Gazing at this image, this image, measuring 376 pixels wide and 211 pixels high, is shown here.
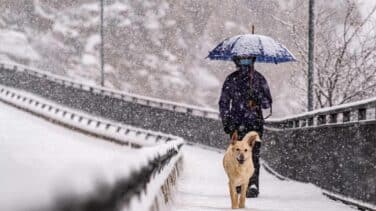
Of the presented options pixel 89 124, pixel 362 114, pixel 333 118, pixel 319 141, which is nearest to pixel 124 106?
pixel 89 124

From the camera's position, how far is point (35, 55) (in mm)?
79875

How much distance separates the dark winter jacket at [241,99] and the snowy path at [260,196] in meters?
1.07

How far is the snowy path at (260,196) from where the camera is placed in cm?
960

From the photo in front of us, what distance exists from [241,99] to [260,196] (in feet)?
6.30

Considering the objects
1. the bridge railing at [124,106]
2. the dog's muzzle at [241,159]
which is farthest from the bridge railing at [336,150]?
the bridge railing at [124,106]

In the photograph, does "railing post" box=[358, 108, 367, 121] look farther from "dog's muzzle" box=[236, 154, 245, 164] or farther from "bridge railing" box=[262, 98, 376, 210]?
"dog's muzzle" box=[236, 154, 245, 164]

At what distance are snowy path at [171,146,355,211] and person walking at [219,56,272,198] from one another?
65 cm

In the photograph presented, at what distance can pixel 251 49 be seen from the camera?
1180 cm

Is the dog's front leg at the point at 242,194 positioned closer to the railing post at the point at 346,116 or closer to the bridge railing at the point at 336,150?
the bridge railing at the point at 336,150

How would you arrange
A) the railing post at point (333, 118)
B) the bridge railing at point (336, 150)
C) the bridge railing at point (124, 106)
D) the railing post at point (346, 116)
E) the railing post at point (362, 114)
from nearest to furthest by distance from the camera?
the bridge railing at point (336, 150)
the railing post at point (362, 114)
the railing post at point (346, 116)
the railing post at point (333, 118)
the bridge railing at point (124, 106)

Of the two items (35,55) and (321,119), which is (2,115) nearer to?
(321,119)

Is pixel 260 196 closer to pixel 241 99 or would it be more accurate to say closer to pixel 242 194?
pixel 241 99

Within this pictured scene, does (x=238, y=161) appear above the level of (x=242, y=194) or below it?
above

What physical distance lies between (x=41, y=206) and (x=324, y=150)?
11319 millimetres
